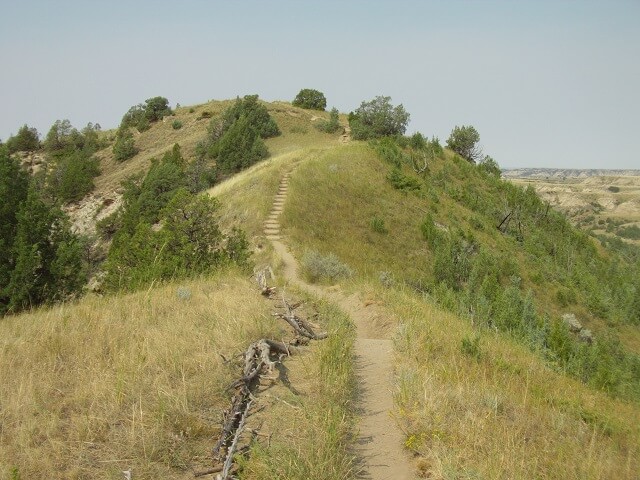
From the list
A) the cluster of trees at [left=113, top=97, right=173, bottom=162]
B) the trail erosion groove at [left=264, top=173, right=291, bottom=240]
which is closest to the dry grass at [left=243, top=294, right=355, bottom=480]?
the trail erosion groove at [left=264, top=173, right=291, bottom=240]

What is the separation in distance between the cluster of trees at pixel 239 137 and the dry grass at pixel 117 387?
83.8 ft

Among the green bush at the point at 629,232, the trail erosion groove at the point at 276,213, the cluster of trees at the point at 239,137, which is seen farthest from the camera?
the green bush at the point at 629,232

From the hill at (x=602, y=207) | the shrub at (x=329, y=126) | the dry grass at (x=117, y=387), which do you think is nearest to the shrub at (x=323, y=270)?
the dry grass at (x=117, y=387)

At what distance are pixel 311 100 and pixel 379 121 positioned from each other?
52.9ft

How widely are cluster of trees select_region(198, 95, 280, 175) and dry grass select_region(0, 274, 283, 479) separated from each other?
25.5 metres

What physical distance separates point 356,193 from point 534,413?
18.4 metres

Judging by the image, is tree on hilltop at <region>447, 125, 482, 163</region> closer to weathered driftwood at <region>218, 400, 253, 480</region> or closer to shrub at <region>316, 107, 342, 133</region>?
shrub at <region>316, 107, 342, 133</region>

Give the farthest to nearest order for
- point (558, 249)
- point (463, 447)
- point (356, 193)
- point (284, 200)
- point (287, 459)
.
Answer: point (558, 249), point (356, 193), point (284, 200), point (463, 447), point (287, 459)

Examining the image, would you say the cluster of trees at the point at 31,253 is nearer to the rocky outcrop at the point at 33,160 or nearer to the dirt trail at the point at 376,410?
the dirt trail at the point at 376,410

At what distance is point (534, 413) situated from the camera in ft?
13.1

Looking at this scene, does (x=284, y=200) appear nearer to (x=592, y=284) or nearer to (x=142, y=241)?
(x=142, y=241)

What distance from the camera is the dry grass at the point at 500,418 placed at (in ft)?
10.00

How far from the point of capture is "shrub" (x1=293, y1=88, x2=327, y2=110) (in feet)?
166

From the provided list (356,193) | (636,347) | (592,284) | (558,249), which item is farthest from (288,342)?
(558,249)
